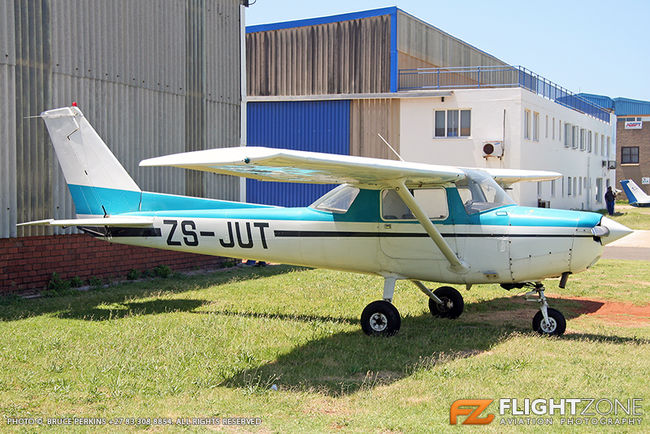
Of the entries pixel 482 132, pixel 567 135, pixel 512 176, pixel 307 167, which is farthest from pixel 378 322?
pixel 567 135

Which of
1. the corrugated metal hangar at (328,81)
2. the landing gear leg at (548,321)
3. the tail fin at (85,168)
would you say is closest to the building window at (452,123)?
the corrugated metal hangar at (328,81)

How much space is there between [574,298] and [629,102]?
194 feet

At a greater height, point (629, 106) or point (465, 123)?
point (629, 106)

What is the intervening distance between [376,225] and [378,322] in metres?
1.35

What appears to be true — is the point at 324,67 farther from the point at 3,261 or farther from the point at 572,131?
the point at 3,261

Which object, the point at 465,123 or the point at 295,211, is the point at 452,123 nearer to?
the point at 465,123

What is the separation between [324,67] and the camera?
1041 inches

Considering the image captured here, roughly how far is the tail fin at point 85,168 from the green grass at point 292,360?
1.65 meters

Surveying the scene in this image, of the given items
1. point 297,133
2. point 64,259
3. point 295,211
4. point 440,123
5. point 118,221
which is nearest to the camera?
point 295,211

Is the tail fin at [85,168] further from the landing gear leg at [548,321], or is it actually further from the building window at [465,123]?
the building window at [465,123]

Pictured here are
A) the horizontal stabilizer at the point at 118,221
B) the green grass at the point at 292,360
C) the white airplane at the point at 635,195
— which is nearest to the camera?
the green grass at the point at 292,360

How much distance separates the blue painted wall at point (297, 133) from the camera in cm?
2583

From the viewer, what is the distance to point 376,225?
30.0 ft

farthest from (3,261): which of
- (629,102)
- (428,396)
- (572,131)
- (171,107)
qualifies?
(629,102)
